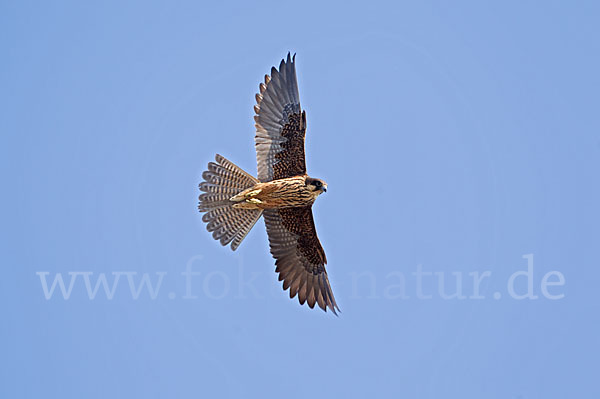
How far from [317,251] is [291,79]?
9.81 feet

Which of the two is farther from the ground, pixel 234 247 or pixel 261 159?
pixel 261 159

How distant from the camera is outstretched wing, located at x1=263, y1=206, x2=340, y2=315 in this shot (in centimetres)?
1814

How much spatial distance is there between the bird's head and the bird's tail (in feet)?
3.24

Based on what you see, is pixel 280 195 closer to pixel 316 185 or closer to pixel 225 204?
pixel 316 185

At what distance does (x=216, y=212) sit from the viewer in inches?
708

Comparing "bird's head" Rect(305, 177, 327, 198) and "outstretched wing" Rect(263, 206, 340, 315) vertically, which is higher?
"bird's head" Rect(305, 177, 327, 198)

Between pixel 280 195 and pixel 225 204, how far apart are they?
108 centimetres

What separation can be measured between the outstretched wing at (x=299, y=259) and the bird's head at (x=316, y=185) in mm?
1144

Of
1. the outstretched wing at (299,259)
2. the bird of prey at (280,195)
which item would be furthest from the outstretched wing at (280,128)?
the outstretched wing at (299,259)

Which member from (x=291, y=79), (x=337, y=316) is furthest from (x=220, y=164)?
(x=337, y=316)

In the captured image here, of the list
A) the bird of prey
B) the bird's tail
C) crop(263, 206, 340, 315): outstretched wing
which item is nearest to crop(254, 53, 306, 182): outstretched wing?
the bird of prey

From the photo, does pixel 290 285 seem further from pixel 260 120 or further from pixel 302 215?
pixel 260 120

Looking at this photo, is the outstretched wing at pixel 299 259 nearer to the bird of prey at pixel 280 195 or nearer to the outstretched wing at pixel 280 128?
the bird of prey at pixel 280 195

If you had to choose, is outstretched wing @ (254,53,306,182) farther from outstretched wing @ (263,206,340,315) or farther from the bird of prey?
outstretched wing @ (263,206,340,315)
